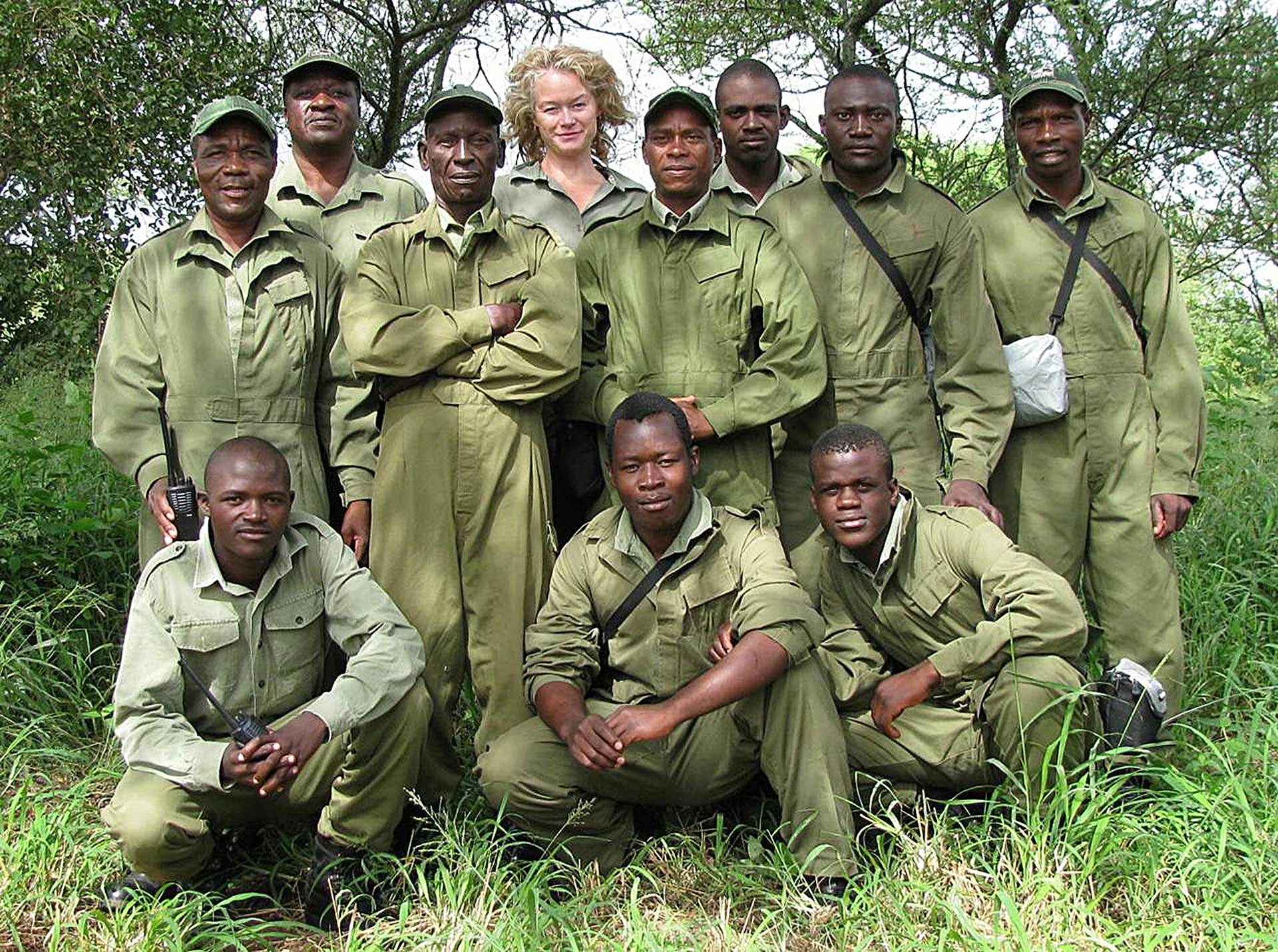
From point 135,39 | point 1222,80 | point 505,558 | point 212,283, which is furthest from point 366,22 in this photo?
point 505,558

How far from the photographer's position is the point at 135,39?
6648 mm

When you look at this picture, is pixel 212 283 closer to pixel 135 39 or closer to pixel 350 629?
pixel 350 629

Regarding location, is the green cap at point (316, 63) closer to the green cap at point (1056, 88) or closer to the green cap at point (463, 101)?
the green cap at point (463, 101)

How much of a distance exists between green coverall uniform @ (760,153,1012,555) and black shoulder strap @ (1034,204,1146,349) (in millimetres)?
336

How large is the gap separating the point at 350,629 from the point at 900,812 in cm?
167

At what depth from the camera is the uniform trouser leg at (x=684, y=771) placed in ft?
11.2

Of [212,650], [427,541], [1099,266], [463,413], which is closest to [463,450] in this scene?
[463,413]

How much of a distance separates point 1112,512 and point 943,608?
87 cm

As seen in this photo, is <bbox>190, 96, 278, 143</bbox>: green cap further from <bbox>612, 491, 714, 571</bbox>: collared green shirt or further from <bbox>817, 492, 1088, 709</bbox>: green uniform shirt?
<bbox>817, 492, 1088, 709</bbox>: green uniform shirt

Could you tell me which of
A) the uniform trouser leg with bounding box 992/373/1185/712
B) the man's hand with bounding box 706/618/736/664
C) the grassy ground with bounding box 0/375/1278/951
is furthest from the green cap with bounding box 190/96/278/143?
the uniform trouser leg with bounding box 992/373/1185/712

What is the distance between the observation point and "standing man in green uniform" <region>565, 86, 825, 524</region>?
3904 millimetres

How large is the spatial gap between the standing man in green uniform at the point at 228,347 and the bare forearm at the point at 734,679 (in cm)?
123

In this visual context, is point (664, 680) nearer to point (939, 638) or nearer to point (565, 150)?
point (939, 638)

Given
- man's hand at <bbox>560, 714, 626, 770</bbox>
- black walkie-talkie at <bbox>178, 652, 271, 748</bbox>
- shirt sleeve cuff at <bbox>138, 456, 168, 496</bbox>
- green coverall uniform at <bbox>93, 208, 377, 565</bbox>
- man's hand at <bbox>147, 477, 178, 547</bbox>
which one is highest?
green coverall uniform at <bbox>93, 208, 377, 565</bbox>
